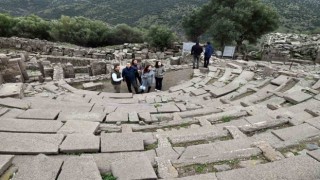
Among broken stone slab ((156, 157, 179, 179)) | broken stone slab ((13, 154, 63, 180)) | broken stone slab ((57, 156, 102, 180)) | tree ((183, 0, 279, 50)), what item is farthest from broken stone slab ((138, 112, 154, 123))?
tree ((183, 0, 279, 50))

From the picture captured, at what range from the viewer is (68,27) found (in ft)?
128

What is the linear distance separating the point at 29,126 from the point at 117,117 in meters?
2.34

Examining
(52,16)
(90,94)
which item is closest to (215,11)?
(90,94)

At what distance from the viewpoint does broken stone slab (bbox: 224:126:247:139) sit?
621 cm

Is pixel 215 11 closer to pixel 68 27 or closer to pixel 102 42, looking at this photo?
pixel 102 42

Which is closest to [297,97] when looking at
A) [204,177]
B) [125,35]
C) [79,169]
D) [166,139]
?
[166,139]

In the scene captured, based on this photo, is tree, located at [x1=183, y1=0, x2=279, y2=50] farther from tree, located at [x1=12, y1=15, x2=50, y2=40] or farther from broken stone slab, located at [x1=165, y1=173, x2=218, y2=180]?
tree, located at [x1=12, y1=15, x2=50, y2=40]

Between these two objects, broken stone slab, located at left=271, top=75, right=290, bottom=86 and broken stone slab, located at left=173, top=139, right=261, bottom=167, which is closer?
broken stone slab, located at left=173, top=139, right=261, bottom=167

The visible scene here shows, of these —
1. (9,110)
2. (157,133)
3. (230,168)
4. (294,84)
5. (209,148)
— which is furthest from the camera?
(294,84)

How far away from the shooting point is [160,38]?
2906 cm

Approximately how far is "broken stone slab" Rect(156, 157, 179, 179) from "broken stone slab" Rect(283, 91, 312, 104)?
227 inches

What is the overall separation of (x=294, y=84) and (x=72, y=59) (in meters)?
17.7

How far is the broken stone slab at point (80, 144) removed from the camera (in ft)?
17.6

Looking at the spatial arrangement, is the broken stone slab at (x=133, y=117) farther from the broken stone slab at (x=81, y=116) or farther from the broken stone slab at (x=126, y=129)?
the broken stone slab at (x=81, y=116)
